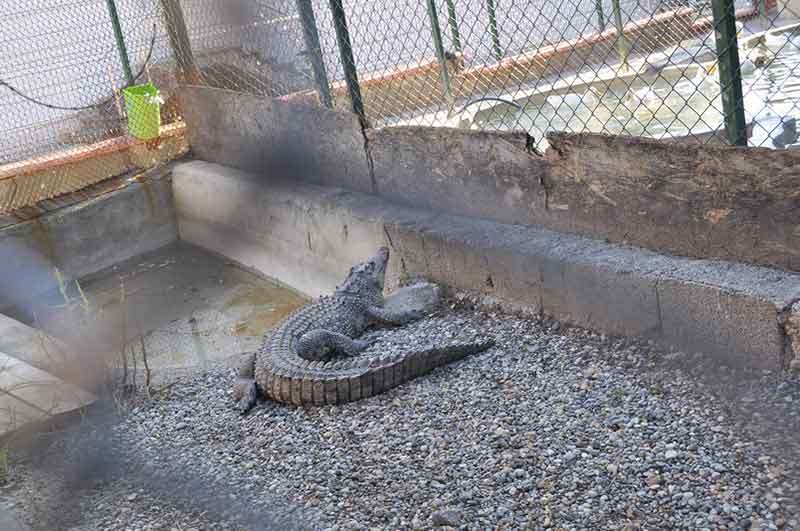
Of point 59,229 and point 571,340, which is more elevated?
point 59,229

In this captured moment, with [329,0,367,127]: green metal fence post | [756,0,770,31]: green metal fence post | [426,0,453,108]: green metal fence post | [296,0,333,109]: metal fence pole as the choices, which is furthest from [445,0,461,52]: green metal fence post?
[756,0,770,31]: green metal fence post

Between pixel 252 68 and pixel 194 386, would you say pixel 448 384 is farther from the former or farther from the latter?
pixel 252 68

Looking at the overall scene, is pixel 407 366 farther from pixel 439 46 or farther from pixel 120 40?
pixel 120 40

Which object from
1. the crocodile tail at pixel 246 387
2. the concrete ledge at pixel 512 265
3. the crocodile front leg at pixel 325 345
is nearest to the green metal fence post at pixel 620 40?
the concrete ledge at pixel 512 265

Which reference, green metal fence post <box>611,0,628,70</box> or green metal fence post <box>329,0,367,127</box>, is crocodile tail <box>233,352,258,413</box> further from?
green metal fence post <box>611,0,628,70</box>

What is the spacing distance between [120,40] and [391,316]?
4.30 meters

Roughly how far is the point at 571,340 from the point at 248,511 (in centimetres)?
164

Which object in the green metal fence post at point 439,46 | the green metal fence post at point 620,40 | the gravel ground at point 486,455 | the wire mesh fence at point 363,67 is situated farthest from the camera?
the green metal fence post at point 620,40

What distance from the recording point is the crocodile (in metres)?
4.38

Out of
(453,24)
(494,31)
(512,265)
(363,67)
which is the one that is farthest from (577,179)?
(494,31)

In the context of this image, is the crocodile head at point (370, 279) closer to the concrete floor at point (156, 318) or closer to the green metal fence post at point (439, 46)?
the concrete floor at point (156, 318)

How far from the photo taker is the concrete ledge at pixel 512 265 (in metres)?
3.67

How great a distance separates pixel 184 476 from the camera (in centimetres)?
400

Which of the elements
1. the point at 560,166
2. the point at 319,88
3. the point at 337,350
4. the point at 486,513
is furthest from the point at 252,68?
the point at 486,513
